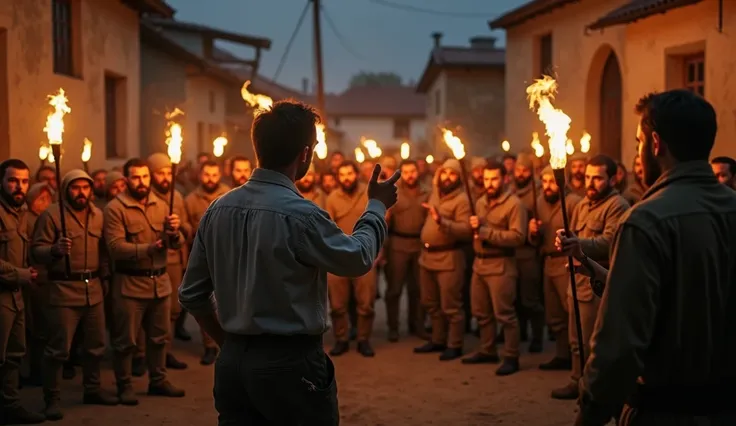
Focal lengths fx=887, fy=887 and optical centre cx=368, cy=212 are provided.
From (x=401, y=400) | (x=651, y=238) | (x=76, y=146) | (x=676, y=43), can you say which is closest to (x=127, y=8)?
(x=76, y=146)

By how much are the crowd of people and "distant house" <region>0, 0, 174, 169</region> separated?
121 cm

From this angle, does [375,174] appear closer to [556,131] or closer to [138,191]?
[556,131]

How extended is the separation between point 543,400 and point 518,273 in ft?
7.44

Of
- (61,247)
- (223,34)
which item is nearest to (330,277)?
(61,247)

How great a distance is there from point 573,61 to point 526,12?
9.06 feet

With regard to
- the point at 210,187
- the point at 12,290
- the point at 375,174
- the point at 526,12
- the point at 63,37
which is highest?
the point at 526,12

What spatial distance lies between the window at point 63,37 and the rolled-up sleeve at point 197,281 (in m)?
9.99

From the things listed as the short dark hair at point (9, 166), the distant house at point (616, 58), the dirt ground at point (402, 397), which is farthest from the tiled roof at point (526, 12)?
the short dark hair at point (9, 166)

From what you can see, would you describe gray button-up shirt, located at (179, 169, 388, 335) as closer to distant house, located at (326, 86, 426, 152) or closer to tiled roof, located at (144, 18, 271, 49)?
tiled roof, located at (144, 18, 271, 49)

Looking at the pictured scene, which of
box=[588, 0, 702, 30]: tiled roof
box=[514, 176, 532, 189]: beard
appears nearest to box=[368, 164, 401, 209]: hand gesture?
box=[514, 176, 532, 189]: beard

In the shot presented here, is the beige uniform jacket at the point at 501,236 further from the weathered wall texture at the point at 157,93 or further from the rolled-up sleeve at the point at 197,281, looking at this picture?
the weathered wall texture at the point at 157,93

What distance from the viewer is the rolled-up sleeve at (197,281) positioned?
4020 mm

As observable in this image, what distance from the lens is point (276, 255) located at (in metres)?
3.70

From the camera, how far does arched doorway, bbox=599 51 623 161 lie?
17672 millimetres
